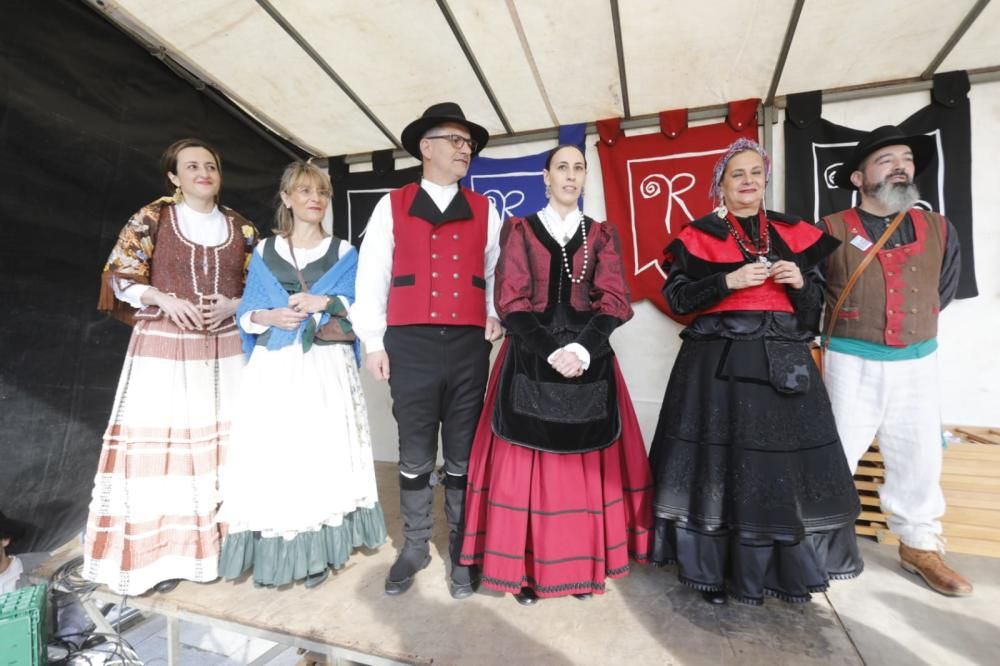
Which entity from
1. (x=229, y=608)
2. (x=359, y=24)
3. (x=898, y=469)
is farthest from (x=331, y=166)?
(x=898, y=469)

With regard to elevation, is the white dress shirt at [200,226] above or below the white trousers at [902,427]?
above

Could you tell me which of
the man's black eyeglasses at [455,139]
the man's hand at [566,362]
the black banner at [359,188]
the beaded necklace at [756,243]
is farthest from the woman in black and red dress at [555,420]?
the black banner at [359,188]

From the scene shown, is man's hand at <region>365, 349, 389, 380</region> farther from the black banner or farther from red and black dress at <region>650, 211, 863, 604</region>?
the black banner

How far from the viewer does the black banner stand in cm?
352

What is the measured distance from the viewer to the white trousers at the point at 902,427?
1.91 metres

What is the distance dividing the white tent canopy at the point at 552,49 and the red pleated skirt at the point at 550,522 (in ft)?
6.85

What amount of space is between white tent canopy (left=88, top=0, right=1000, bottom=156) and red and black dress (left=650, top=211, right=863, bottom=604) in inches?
45.1

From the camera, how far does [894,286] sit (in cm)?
190

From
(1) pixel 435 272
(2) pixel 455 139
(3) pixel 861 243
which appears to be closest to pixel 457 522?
(1) pixel 435 272

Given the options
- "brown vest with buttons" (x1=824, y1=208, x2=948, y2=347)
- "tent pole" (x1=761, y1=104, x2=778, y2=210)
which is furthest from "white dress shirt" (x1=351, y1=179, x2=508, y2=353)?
"tent pole" (x1=761, y1=104, x2=778, y2=210)

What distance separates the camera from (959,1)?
2020mm

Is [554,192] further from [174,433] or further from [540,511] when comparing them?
[174,433]

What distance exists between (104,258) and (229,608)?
2.01 meters

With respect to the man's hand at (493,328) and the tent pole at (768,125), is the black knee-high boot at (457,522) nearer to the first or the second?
the man's hand at (493,328)
